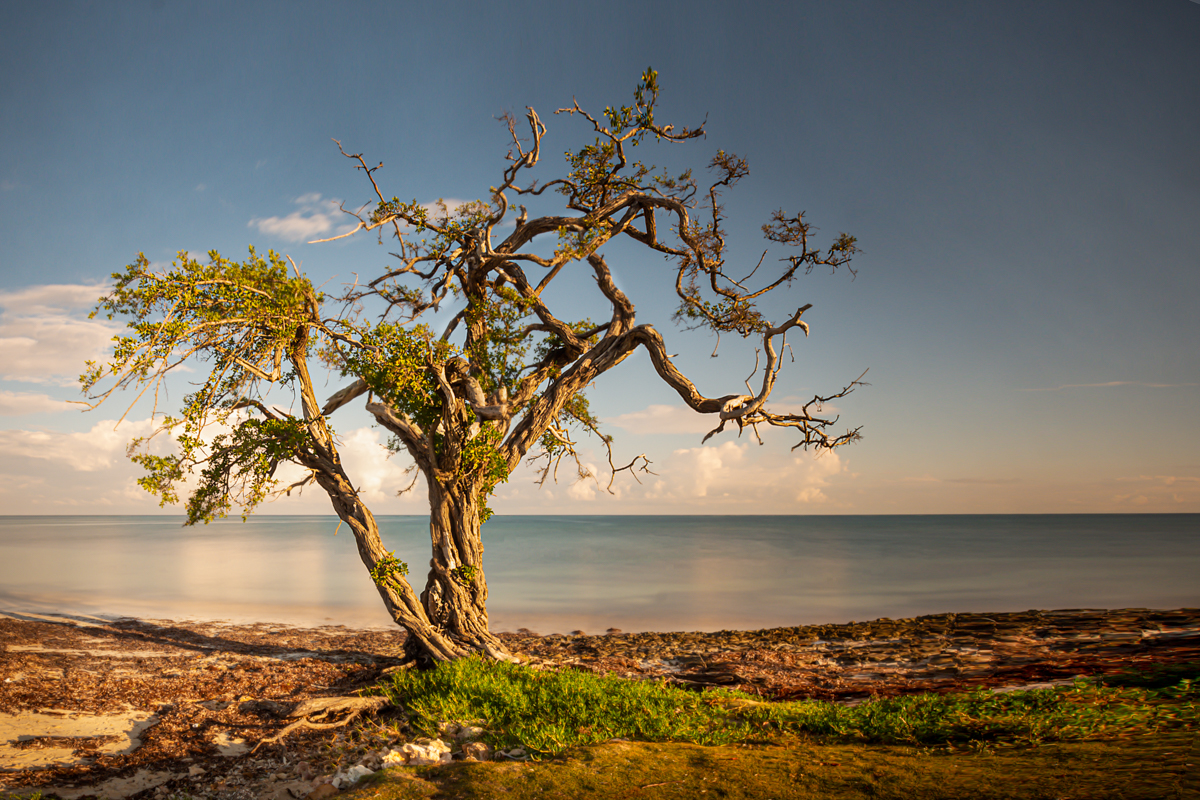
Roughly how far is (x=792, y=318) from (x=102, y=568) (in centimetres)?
3228

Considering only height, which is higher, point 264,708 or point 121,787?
point 121,787

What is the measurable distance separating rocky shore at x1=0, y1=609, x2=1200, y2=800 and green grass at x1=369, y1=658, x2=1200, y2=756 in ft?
2.97

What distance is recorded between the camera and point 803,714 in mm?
4609

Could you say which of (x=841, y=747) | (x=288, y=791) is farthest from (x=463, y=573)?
(x=841, y=747)

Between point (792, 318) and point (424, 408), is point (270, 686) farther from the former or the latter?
point (792, 318)

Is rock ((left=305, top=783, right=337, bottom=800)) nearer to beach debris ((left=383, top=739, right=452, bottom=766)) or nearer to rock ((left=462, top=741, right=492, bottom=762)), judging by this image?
beach debris ((left=383, top=739, right=452, bottom=766))

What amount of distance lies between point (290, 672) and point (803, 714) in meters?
7.27

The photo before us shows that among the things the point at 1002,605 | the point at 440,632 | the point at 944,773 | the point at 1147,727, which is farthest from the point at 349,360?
the point at 1002,605

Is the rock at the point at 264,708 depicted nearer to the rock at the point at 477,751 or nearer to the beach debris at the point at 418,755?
the beach debris at the point at 418,755

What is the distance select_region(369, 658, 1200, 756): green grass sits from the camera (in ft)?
12.1

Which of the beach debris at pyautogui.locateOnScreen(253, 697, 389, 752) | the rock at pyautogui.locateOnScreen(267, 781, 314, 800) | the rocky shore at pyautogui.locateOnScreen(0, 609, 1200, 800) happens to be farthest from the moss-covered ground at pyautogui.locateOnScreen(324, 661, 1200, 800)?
the beach debris at pyautogui.locateOnScreen(253, 697, 389, 752)

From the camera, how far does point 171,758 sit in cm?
554

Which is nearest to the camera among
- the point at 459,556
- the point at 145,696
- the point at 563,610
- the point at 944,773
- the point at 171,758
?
the point at 944,773

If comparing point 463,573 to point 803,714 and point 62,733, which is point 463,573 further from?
point 803,714
